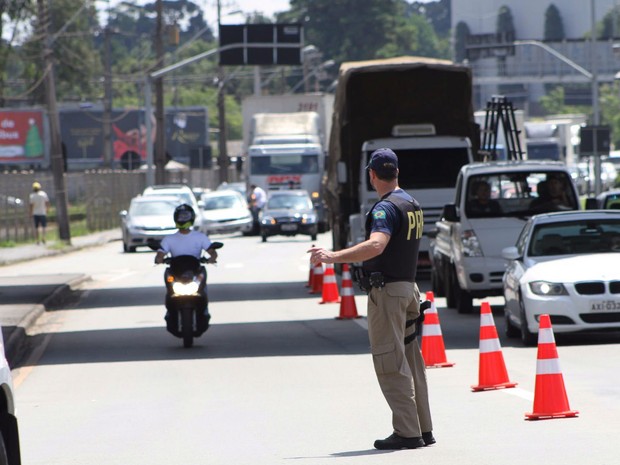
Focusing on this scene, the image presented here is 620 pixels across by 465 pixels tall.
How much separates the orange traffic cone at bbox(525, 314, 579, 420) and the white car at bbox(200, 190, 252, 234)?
4306 cm

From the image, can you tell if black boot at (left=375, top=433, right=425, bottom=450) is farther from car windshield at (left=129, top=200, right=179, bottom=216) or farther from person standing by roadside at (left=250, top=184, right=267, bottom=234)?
person standing by roadside at (left=250, top=184, right=267, bottom=234)

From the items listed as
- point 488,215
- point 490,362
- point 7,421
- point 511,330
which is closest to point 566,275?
point 511,330

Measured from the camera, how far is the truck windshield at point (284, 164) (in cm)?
5512

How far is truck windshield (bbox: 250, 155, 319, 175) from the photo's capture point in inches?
2170

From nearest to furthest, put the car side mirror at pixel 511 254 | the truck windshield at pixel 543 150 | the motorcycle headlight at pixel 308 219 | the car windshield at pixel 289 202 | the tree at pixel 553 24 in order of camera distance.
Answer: the car side mirror at pixel 511 254 → the motorcycle headlight at pixel 308 219 → the car windshield at pixel 289 202 → the truck windshield at pixel 543 150 → the tree at pixel 553 24

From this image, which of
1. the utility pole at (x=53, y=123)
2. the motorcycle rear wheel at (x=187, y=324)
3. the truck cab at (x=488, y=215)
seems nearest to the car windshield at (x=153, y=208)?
the utility pole at (x=53, y=123)

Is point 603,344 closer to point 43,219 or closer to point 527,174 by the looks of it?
point 527,174

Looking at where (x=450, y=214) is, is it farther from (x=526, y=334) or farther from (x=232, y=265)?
(x=232, y=265)

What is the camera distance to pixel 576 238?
18484 mm

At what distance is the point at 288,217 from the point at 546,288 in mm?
33300

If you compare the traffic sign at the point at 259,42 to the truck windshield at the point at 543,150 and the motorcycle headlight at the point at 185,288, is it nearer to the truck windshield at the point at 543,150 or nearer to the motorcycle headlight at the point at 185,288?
the truck windshield at the point at 543,150

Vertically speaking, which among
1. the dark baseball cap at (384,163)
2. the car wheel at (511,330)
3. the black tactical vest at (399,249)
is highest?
the dark baseball cap at (384,163)

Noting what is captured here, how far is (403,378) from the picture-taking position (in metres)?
10.0

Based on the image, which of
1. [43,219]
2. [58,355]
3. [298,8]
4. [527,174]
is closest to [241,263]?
[43,219]
